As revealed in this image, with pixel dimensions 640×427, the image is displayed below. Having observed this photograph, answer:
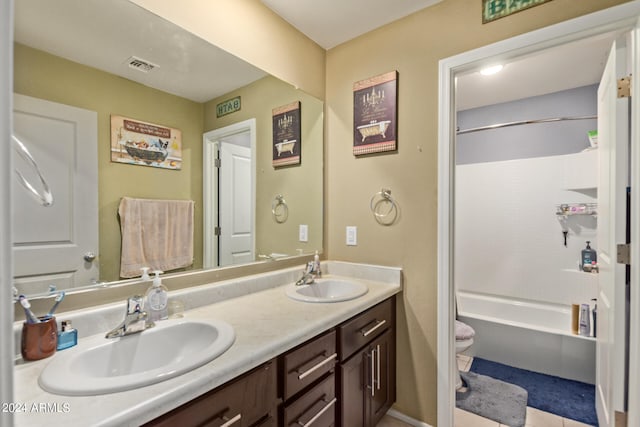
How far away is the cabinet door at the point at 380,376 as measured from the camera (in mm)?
1547

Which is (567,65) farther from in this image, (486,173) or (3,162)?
(3,162)

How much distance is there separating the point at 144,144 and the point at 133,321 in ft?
2.26

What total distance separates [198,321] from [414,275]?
3.93 ft

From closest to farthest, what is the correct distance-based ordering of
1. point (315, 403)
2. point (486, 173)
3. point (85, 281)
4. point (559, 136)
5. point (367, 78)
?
1. point (85, 281)
2. point (315, 403)
3. point (367, 78)
4. point (559, 136)
5. point (486, 173)

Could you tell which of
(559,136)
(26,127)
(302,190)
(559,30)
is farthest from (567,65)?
(26,127)

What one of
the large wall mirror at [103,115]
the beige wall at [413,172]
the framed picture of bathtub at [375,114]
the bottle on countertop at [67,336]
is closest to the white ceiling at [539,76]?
the beige wall at [413,172]

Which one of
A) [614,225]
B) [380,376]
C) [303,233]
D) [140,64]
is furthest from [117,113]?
[614,225]

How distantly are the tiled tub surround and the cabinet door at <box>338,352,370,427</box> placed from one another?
0.84 feet

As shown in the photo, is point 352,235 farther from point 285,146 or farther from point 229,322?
point 229,322

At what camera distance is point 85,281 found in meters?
1.08

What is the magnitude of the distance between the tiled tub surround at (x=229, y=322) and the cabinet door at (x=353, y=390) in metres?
0.26

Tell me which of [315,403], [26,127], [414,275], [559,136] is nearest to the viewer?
[26,127]

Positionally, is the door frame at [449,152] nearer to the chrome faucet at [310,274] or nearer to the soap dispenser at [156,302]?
the chrome faucet at [310,274]

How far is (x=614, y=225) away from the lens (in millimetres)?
1333
